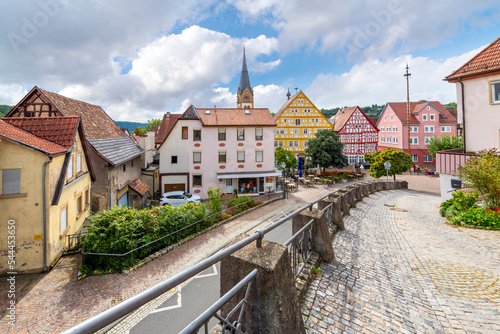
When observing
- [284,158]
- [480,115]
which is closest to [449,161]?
[480,115]

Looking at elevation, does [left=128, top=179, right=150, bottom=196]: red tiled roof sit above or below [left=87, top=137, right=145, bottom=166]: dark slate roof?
below

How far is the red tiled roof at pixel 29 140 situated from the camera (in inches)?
369

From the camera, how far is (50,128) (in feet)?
38.7

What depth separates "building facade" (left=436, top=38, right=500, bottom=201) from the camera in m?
14.8

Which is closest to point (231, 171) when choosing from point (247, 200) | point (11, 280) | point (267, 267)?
point (247, 200)

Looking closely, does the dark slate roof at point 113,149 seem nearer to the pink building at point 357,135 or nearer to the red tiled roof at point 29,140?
the red tiled roof at point 29,140

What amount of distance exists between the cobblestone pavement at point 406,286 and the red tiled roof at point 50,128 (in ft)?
43.2

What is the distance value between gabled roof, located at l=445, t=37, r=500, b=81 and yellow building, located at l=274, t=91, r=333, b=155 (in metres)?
29.5

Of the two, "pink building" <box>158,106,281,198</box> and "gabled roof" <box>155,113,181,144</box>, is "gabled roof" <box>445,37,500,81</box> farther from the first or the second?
"gabled roof" <box>155,113,181,144</box>

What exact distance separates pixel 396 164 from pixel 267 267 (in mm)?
32673

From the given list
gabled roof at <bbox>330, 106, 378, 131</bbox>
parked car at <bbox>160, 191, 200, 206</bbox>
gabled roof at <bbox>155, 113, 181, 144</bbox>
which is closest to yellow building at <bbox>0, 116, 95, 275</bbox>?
parked car at <bbox>160, 191, 200, 206</bbox>

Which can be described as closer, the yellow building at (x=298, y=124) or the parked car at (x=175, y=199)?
the parked car at (x=175, y=199)

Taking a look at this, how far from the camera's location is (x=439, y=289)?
4.93 metres

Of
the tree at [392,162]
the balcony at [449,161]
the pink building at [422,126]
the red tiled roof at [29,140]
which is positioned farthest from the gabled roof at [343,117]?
the red tiled roof at [29,140]
